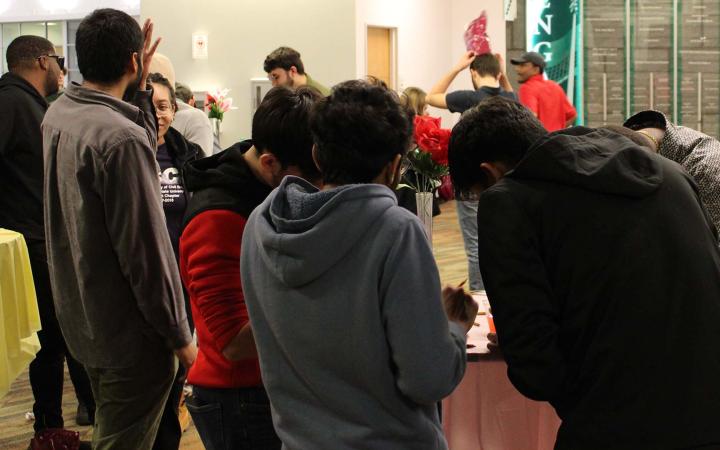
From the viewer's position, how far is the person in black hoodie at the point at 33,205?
12.2ft

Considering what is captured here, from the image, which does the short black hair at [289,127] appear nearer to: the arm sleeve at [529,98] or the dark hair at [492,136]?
the dark hair at [492,136]

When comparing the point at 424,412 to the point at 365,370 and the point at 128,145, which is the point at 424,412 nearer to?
the point at 365,370

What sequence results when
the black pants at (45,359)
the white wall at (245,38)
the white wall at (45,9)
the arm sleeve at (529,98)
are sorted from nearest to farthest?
1. the black pants at (45,359)
2. the arm sleeve at (529,98)
3. the white wall at (245,38)
4. the white wall at (45,9)

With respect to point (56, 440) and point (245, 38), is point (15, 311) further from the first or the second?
point (245, 38)

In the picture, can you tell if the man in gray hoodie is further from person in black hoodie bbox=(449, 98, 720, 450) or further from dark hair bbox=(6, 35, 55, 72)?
dark hair bbox=(6, 35, 55, 72)

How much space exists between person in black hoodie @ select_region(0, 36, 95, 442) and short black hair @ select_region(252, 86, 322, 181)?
2255 millimetres

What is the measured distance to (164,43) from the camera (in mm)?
10578

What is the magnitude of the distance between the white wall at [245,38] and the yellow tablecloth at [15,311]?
6607 mm

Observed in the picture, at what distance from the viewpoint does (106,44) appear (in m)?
2.25

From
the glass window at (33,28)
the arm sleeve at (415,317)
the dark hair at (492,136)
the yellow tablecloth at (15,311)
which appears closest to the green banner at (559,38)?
the yellow tablecloth at (15,311)

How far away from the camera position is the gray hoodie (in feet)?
4.66

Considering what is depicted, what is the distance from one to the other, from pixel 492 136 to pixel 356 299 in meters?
0.50

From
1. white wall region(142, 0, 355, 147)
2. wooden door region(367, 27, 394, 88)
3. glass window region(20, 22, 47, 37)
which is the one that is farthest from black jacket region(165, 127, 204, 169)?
glass window region(20, 22, 47, 37)

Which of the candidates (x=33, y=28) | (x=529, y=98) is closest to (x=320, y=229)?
(x=529, y=98)
